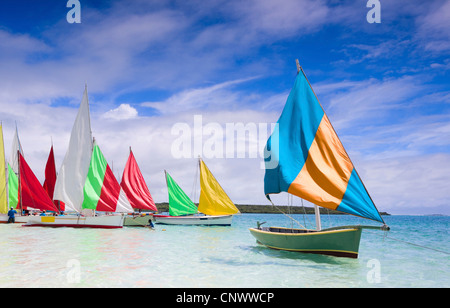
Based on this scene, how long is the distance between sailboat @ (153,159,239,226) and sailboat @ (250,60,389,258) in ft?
68.2

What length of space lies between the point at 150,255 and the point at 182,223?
25.4 metres

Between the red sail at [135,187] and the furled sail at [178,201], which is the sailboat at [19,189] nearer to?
the red sail at [135,187]

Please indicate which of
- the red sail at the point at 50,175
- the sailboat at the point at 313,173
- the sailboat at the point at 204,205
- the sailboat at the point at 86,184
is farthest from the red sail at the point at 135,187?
the sailboat at the point at 313,173

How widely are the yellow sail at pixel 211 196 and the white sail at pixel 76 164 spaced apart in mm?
A: 12429

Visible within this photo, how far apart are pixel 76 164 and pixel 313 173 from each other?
2390 cm

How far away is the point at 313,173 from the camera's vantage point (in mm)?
14102

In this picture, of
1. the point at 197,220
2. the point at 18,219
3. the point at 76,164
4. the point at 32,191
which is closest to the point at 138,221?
the point at 197,220

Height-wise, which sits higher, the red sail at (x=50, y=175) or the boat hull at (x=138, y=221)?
the red sail at (x=50, y=175)

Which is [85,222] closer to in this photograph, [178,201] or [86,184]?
[86,184]

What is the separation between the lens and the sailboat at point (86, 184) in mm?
29875

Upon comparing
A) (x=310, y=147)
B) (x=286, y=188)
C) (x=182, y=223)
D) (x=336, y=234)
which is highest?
(x=310, y=147)
